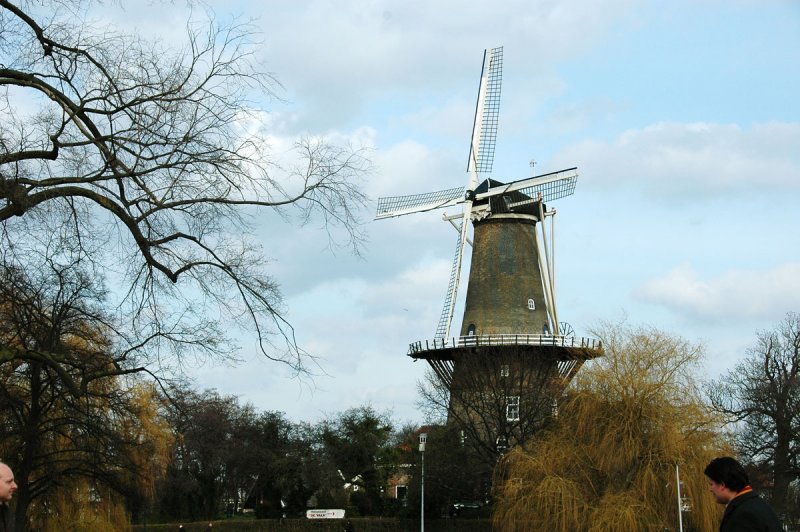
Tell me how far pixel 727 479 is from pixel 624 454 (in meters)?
25.4

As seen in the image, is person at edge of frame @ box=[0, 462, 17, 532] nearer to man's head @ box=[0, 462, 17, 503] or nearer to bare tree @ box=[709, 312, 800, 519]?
man's head @ box=[0, 462, 17, 503]

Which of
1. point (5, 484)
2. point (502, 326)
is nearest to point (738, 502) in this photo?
point (5, 484)

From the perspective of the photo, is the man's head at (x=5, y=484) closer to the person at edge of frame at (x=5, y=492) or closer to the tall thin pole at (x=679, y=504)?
the person at edge of frame at (x=5, y=492)

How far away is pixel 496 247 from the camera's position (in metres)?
47.2

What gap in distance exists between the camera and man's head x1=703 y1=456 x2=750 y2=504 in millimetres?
5469

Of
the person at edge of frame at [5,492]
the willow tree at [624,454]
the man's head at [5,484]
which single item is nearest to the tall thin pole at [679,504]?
the willow tree at [624,454]

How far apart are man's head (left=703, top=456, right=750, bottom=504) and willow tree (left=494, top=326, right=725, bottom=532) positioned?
76.6 feet

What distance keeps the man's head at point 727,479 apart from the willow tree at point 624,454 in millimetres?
23358

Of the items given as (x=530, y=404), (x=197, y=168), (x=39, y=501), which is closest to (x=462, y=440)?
(x=530, y=404)

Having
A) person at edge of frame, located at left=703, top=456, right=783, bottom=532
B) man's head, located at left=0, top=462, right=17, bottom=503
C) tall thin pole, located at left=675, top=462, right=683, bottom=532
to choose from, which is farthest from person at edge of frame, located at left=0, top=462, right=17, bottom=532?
tall thin pole, located at left=675, top=462, right=683, bottom=532

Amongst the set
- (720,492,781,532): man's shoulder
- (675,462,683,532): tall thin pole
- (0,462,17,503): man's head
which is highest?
(675,462,683,532): tall thin pole

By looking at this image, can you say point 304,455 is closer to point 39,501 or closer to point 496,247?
point 496,247

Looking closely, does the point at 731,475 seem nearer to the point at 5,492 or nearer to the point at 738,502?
the point at 738,502

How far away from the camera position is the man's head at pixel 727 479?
547 cm
